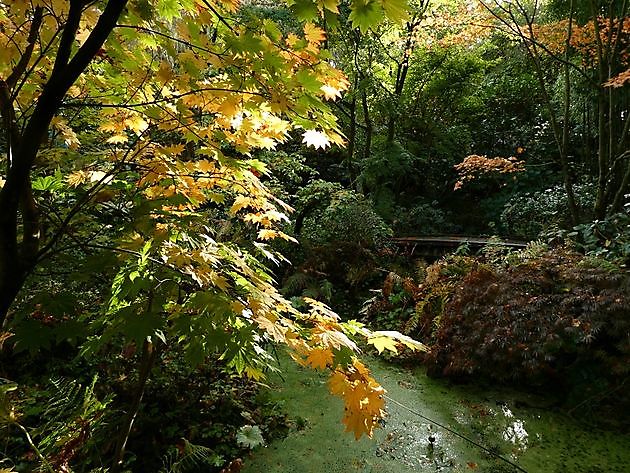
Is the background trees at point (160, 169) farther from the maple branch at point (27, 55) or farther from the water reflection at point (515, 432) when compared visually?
the water reflection at point (515, 432)

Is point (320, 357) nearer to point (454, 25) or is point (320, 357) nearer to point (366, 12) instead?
point (366, 12)

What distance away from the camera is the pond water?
7.83 feet

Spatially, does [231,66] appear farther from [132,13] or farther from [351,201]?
[351,201]

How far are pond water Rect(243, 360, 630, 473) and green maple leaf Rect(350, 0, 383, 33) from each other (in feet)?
6.62

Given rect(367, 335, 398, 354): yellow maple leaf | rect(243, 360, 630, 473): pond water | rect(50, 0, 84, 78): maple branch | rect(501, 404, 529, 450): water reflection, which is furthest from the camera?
rect(501, 404, 529, 450): water reflection

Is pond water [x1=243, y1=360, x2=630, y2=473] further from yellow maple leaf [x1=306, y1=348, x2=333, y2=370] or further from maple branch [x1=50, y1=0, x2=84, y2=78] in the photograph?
maple branch [x1=50, y1=0, x2=84, y2=78]

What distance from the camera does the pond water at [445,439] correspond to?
7.83 ft

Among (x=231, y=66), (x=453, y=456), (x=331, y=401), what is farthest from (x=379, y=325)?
(x=231, y=66)

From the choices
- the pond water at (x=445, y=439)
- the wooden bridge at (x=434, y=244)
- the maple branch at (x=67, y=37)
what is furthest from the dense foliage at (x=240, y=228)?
the wooden bridge at (x=434, y=244)

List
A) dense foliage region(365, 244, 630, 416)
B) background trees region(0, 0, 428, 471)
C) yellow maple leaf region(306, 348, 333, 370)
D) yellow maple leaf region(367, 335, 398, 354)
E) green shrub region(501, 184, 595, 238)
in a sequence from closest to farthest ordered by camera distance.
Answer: background trees region(0, 0, 428, 471)
yellow maple leaf region(306, 348, 333, 370)
yellow maple leaf region(367, 335, 398, 354)
dense foliage region(365, 244, 630, 416)
green shrub region(501, 184, 595, 238)

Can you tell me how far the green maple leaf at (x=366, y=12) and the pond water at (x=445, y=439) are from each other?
79.4 inches

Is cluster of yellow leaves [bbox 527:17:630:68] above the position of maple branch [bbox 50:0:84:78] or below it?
above

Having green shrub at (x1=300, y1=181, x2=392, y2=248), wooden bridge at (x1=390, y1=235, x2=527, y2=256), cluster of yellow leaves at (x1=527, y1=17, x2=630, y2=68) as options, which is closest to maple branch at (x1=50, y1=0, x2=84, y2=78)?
green shrub at (x1=300, y1=181, x2=392, y2=248)

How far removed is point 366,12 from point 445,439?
263cm
